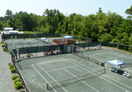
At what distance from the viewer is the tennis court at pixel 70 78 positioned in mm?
12297

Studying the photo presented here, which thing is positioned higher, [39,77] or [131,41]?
[131,41]

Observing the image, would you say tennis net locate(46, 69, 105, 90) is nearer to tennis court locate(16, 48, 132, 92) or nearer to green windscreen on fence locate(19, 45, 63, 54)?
tennis court locate(16, 48, 132, 92)

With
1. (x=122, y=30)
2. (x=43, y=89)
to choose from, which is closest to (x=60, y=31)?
(x=122, y=30)

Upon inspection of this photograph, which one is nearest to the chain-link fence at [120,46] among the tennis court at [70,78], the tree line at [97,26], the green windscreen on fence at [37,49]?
the tree line at [97,26]

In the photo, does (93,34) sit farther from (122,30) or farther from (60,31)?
(60,31)

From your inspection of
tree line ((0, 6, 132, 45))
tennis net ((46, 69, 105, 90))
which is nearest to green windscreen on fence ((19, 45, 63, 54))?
tennis net ((46, 69, 105, 90))

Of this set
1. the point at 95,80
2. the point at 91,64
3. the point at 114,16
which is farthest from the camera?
the point at 114,16

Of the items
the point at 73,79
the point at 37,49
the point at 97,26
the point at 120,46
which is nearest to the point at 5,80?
the point at 73,79

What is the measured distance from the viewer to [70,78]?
47.3 ft

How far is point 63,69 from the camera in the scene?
17.2 meters

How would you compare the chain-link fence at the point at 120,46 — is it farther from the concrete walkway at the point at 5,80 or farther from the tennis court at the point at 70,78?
the concrete walkway at the point at 5,80

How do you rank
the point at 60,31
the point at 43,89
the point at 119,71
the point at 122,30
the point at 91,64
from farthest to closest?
the point at 60,31
the point at 122,30
the point at 91,64
the point at 119,71
the point at 43,89

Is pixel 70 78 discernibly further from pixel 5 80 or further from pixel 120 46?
pixel 120 46

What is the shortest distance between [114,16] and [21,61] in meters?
31.6
